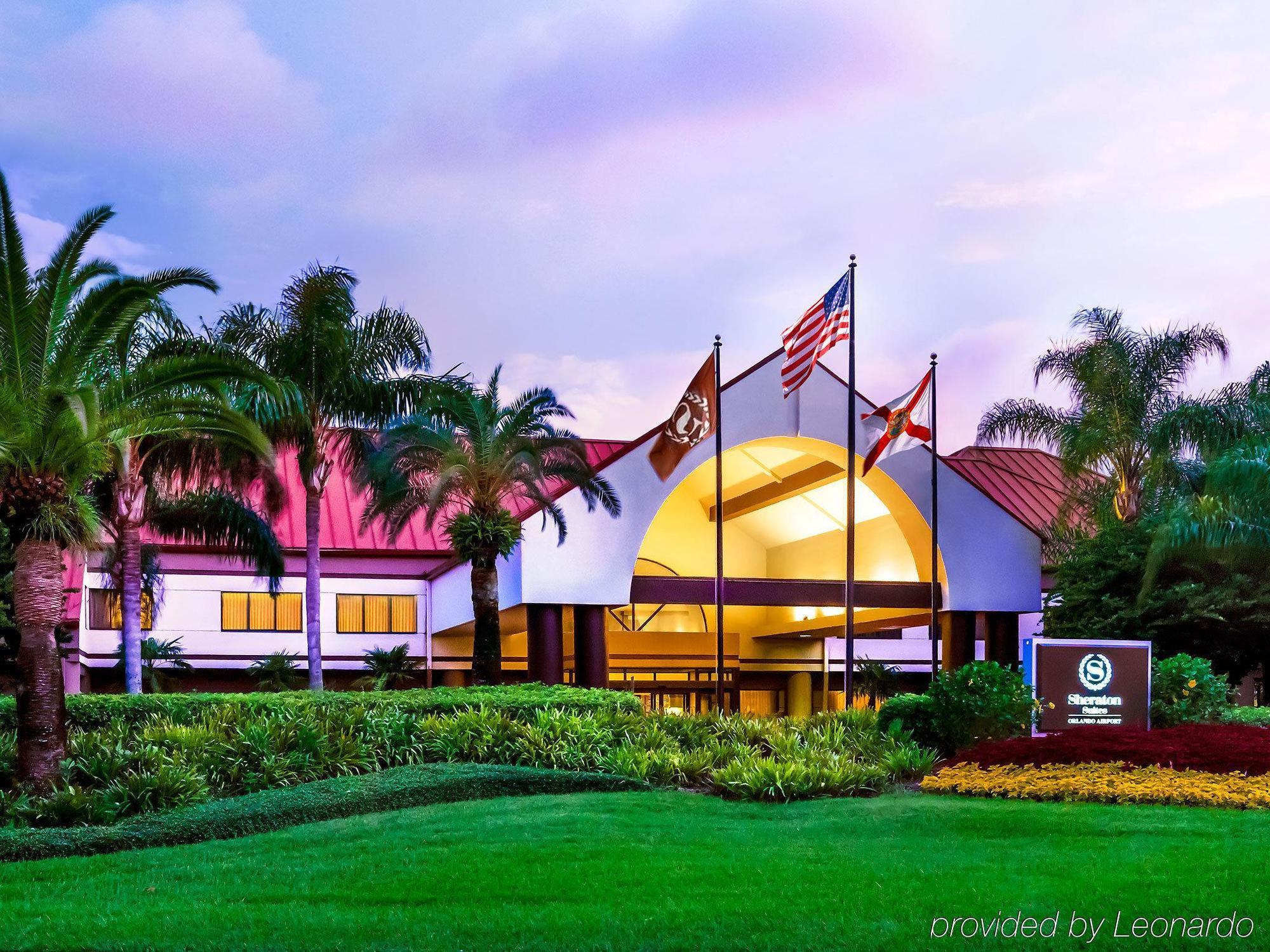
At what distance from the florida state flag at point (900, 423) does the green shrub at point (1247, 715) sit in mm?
8584

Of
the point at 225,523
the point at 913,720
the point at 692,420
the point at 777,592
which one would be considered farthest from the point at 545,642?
the point at 913,720

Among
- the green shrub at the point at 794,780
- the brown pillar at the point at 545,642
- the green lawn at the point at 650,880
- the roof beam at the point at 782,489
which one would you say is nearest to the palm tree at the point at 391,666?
the brown pillar at the point at 545,642

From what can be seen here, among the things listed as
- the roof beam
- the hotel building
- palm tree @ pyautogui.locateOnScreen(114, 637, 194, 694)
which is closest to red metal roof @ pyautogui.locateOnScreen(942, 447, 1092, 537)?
the hotel building

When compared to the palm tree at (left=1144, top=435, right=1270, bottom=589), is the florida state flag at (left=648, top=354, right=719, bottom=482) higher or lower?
higher

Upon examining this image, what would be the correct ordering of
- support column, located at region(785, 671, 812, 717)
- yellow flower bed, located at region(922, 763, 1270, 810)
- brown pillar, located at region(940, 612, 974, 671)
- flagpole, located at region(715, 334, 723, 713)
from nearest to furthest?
yellow flower bed, located at region(922, 763, 1270, 810) → flagpole, located at region(715, 334, 723, 713) → brown pillar, located at region(940, 612, 974, 671) → support column, located at region(785, 671, 812, 717)

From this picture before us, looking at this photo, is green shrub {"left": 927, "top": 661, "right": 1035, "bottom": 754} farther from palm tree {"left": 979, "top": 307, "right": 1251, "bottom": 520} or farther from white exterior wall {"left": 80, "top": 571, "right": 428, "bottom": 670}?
white exterior wall {"left": 80, "top": 571, "right": 428, "bottom": 670}

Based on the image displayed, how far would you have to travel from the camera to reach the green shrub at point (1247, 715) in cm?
2448

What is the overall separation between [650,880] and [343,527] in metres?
36.6

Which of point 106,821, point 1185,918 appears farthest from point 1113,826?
point 106,821

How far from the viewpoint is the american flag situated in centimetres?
2928

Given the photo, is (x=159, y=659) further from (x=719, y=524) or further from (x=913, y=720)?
(x=913, y=720)

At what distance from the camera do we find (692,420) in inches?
1257

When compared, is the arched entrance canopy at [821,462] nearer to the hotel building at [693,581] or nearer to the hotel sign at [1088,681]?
the hotel building at [693,581]

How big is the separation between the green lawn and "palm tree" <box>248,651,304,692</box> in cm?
2753
